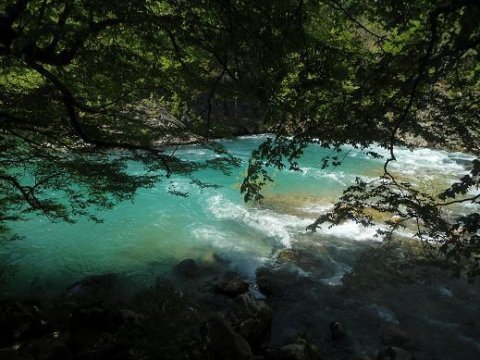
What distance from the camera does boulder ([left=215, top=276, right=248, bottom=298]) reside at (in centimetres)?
916

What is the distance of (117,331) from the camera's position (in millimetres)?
6426

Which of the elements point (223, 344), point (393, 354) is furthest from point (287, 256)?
point (223, 344)

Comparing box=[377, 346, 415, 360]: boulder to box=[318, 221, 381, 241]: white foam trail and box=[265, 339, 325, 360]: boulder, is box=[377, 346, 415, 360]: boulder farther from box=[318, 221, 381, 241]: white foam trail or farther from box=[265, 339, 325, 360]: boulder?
box=[318, 221, 381, 241]: white foam trail

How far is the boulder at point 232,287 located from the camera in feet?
30.1

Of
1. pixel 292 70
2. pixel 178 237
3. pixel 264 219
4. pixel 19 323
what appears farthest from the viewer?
pixel 264 219

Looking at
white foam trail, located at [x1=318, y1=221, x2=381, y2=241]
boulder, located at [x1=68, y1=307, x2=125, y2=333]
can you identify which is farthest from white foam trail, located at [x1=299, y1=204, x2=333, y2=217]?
boulder, located at [x1=68, y1=307, x2=125, y2=333]

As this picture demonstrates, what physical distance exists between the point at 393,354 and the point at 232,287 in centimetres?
373

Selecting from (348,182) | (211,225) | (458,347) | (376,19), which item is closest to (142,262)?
(211,225)

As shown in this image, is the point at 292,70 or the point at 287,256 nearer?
the point at 292,70

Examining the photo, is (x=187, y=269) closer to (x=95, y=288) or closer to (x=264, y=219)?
(x=95, y=288)

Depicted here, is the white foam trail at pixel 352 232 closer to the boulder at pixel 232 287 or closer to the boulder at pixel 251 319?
the boulder at pixel 232 287

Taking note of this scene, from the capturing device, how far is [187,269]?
1028 cm

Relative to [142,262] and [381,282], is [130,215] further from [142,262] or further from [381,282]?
[381,282]

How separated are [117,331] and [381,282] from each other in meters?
6.78
